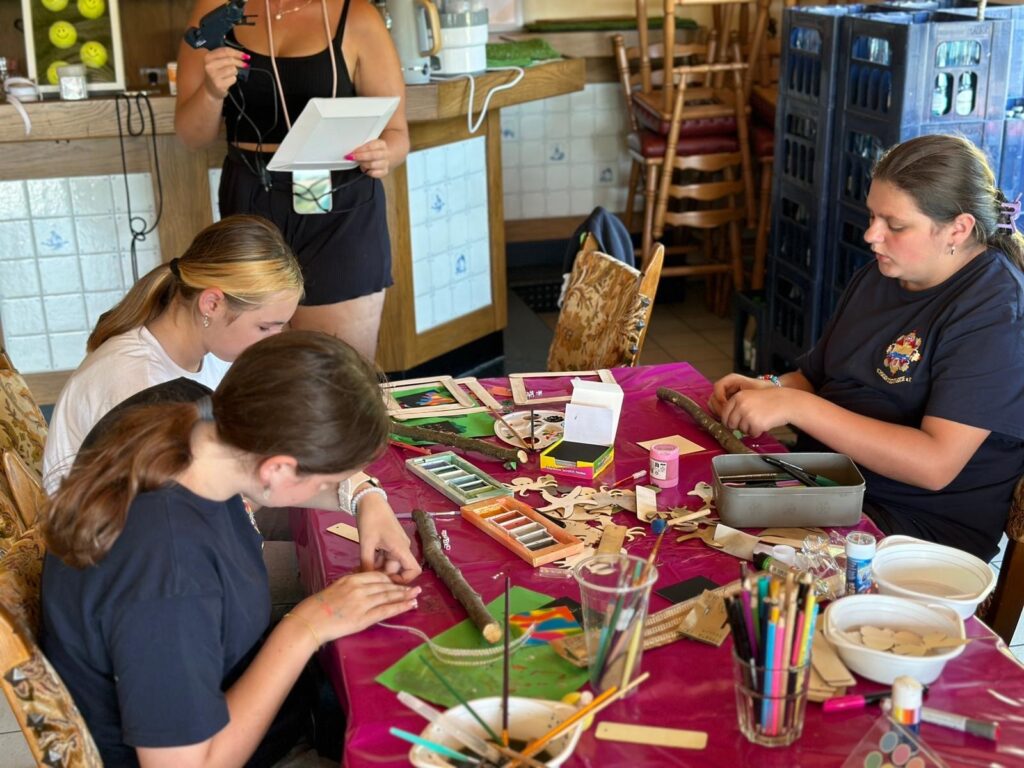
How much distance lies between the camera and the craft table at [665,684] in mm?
1302

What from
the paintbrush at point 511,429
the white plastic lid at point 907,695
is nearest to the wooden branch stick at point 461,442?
the paintbrush at point 511,429

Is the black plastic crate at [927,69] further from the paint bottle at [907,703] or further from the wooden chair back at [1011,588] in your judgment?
the paint bottle at [907,703]

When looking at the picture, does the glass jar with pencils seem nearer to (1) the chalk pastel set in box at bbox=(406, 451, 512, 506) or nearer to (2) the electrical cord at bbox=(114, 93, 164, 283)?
(1) the chalk pastel set in box at bbox=(406, 451, 512, 506)

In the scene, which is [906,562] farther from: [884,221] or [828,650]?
[884,221]

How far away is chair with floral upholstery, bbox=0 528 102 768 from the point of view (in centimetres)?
130

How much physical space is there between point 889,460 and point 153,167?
2.79m

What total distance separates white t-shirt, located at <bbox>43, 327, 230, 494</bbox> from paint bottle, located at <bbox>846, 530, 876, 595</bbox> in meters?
1.13

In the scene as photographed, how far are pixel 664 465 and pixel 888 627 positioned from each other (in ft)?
1.77

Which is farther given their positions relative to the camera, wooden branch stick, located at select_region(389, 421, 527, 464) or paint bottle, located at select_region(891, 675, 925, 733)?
wooden branch stick, located at select_region(389, 421, 527, 464)

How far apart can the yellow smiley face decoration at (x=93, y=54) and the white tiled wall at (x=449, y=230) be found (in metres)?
1.08

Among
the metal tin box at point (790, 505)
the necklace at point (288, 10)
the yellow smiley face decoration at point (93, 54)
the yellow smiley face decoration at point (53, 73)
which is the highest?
the necklace at point (288, 10)

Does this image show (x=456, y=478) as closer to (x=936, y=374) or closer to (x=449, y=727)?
(x=449, y=727)

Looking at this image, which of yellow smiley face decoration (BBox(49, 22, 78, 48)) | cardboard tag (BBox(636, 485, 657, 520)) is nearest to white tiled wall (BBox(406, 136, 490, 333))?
yellow smiley face decoration (BBox(49, 22, 78, 48))

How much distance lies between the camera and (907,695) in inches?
48.9
